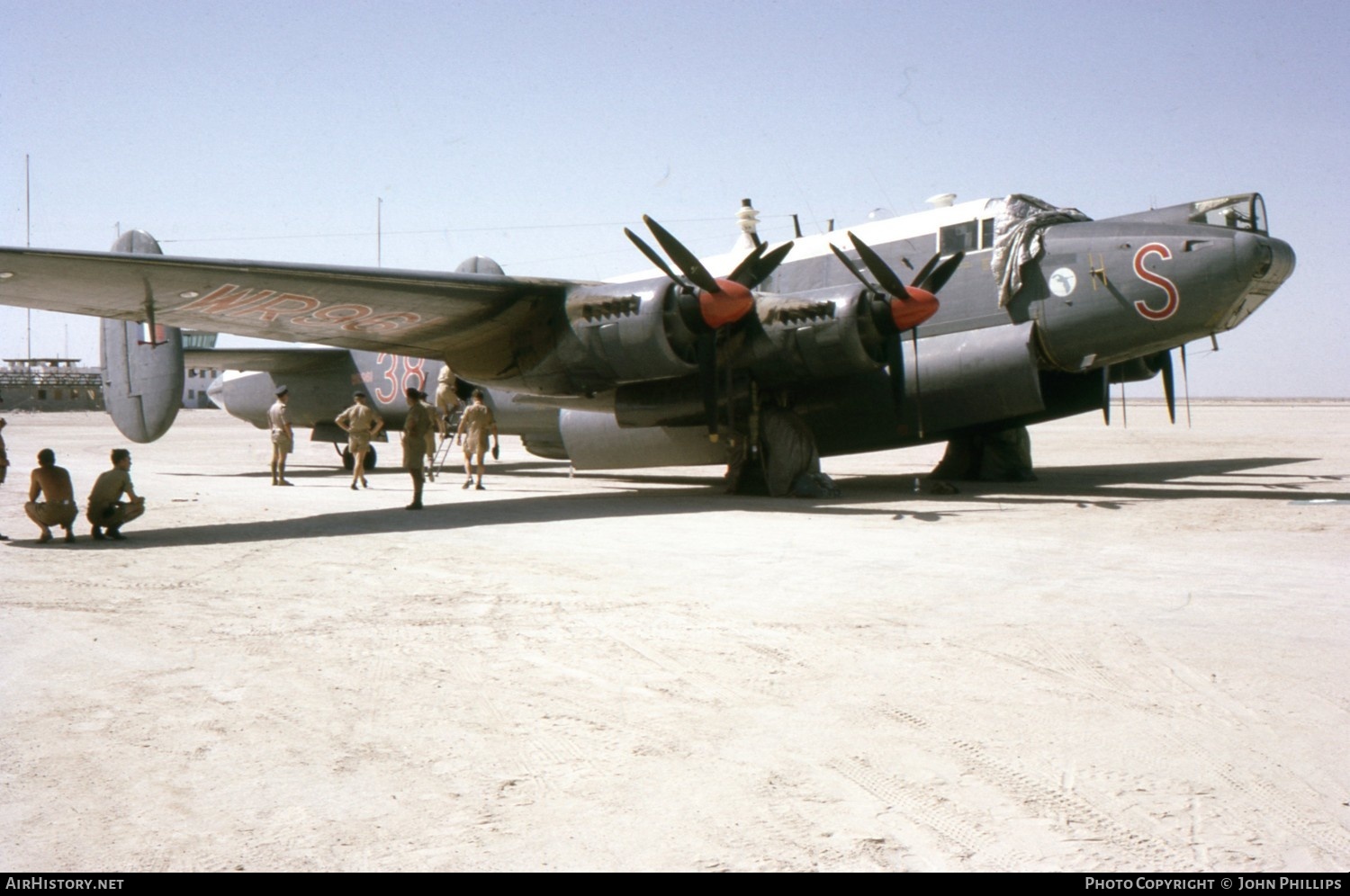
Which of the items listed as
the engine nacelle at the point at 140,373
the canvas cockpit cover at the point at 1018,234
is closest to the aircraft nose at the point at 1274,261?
the canvas cockpit cover at the point at 1018,234

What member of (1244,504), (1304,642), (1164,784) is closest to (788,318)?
(1244,504)

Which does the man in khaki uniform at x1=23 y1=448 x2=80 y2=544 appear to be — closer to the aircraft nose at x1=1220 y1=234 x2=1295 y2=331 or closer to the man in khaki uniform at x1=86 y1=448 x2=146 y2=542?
the man in khaki uniform at x1=86 y1=448 x2=146 y2=542

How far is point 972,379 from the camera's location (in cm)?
1489

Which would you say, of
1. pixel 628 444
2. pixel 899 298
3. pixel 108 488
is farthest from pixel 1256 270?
pixel 108 488

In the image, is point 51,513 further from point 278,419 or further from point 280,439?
point 278,419

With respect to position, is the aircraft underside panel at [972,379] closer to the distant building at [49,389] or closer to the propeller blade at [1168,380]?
the propeller blade at [1168,380]

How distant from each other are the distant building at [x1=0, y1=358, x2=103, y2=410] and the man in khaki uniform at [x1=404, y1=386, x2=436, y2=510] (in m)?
84.8

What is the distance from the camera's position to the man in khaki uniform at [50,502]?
10.7 m

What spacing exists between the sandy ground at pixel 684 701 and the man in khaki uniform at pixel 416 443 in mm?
2896

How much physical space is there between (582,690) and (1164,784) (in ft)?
8.56

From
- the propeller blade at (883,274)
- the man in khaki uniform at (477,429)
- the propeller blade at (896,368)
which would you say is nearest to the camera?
the propeller blade at (883,274)

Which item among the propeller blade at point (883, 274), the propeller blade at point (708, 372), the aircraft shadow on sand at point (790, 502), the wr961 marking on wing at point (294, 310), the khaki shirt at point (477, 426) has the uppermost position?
the propeller blade at point (883, 274)

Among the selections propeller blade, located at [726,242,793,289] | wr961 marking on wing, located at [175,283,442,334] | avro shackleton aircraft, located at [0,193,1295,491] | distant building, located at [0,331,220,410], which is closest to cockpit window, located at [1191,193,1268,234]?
avro shackleton aircraft, located at [0,193,1295,491]

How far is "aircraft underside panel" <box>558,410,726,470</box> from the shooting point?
16.8 metres
